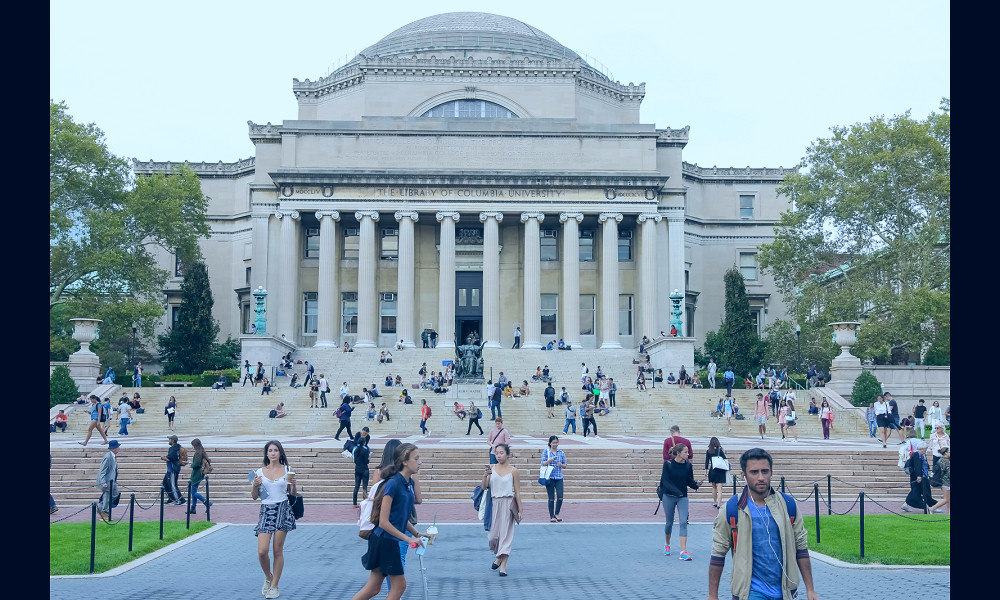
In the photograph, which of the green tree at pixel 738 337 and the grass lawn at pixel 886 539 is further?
the green tree at pixel 738 337

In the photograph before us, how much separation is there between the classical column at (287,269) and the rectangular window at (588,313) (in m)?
17.5

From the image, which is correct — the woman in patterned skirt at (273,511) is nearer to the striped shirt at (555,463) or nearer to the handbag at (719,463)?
the striped shirt at (555,463)

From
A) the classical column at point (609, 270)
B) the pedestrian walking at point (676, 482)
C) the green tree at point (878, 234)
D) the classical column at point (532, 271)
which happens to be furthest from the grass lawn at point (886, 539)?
the classical column at point (532, 271)

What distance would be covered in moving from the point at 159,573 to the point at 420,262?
1945 inches

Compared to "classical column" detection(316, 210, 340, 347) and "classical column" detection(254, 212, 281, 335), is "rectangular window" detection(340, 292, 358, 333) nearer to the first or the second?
"classical column" detection(316, 210, 340, 347)

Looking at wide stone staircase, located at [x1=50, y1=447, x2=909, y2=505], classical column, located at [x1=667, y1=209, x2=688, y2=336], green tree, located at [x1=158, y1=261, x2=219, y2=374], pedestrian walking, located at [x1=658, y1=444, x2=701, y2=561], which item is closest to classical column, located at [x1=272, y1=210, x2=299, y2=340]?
green tree, located at [x1=158, y1=261, x2=219, y2=374]

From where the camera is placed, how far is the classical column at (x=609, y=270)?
58.9 metres

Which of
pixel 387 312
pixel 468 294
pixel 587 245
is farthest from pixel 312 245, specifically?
pixel 587 245

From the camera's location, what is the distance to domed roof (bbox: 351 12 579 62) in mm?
70500

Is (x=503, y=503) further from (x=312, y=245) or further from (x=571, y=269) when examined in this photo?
(x=312, y=245)

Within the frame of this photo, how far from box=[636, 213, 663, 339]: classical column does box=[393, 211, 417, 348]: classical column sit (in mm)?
13572
